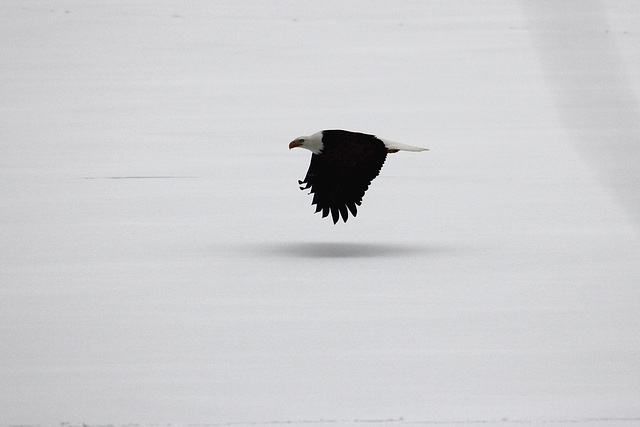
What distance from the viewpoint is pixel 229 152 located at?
835 cm

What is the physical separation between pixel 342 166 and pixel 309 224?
113 cm

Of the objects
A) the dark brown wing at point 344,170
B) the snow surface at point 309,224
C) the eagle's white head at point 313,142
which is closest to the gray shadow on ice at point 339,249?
the snow surface at point 309,224

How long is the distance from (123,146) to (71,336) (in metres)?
4.49

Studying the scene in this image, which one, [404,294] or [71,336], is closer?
[71,336]

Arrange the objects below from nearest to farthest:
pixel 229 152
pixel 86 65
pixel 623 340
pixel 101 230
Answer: pixel 623 340
pixel 101 230
pixel 229 152
pixel 86 65

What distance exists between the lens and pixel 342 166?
5355 millimetres

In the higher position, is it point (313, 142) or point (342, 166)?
point (313, 142)

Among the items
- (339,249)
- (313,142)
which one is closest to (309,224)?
(339,249)

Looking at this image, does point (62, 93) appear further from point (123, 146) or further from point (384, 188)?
point (384, 188)

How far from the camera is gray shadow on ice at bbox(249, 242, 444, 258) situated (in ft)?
18.4

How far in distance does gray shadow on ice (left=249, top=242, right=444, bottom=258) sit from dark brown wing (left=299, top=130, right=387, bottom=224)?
0.29m

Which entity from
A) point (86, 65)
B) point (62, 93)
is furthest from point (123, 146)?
point (86, 65)

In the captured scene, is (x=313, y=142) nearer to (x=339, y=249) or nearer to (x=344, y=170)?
(x=344, y=170)

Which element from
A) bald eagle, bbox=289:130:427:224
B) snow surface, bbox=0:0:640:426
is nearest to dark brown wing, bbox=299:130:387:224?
bald eagle, bbox=289:130:427:224
